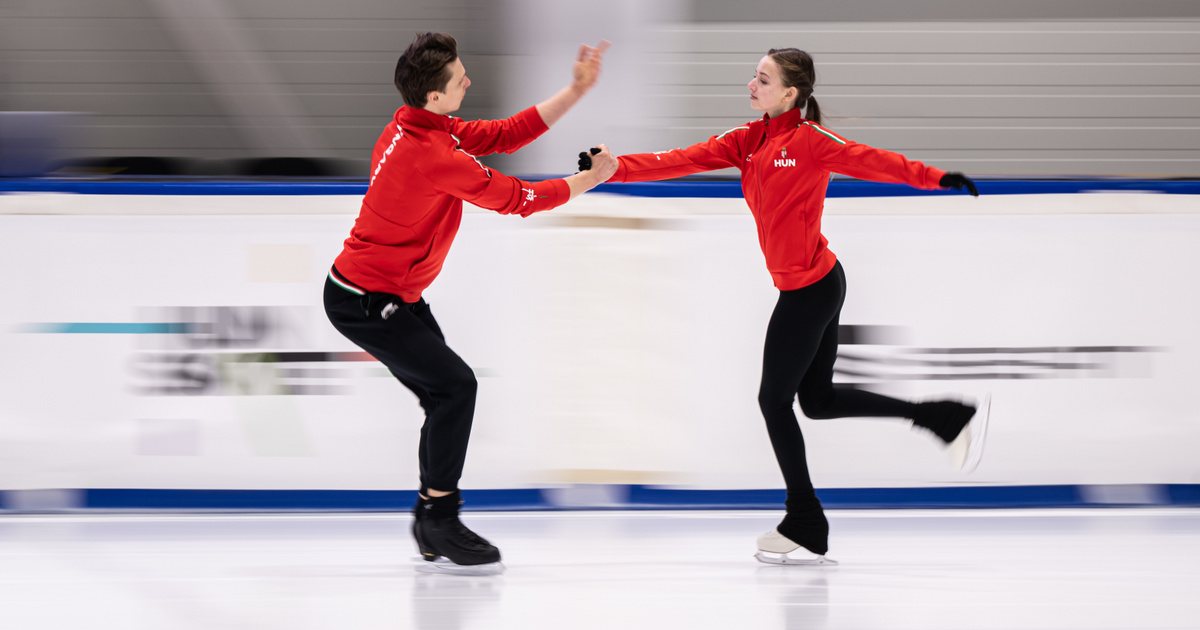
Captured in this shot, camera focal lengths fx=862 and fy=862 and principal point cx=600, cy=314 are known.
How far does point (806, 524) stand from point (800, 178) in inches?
37.6

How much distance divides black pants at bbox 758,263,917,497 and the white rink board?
0.44m

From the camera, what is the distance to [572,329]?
2.85 meters

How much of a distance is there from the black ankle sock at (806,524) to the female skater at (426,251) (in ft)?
2.70

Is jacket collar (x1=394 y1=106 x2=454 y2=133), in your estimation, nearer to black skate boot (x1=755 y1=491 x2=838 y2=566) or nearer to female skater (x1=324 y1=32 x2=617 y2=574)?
female skater (x1=324 y1=32 x2=617 y2=574)

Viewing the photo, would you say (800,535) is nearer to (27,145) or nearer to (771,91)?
(771,91)

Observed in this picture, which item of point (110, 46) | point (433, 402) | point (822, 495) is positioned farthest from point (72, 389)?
point (822, 495)

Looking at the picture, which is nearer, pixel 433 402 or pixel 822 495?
pixel 433 402

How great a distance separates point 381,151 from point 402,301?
388mm

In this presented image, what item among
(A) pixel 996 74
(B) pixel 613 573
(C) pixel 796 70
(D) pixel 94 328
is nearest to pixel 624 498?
(B) pixel 613 573

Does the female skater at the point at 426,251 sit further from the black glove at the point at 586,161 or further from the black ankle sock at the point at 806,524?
the black ankle sock at the point at 806,524

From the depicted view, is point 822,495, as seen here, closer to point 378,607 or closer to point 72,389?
point 378,607

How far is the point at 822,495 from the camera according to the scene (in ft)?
9.61

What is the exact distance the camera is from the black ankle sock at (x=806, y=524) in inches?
94.5

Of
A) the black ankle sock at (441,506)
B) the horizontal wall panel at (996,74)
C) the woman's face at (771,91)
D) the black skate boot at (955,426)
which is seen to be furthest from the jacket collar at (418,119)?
the horizontal wall panel at (996,74)
